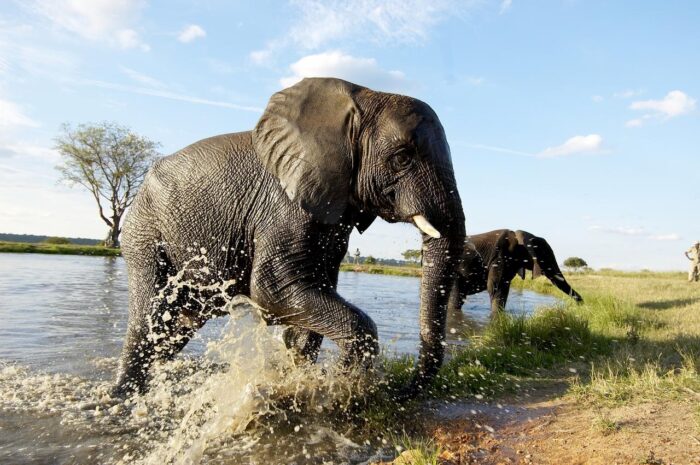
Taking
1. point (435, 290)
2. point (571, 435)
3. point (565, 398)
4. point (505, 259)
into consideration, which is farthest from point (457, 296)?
Result: point (571, 435)

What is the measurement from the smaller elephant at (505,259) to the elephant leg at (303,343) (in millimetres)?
7943

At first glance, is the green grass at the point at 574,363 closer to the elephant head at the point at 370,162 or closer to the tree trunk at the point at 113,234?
the elephant head at the point at 370,162

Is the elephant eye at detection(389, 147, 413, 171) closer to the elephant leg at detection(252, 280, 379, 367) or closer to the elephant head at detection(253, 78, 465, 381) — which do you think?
the elephant head at detection(253, 78, 465, 381)

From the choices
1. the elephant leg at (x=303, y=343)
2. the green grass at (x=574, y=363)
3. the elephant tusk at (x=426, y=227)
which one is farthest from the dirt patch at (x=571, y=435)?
the elephant tusk at (x=426, y=227)

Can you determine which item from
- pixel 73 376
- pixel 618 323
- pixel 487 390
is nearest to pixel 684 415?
pixel 487 390

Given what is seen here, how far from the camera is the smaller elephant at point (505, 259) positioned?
1238 cm

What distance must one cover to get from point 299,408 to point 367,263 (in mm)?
43567

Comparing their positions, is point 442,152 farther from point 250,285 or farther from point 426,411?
point 426,411

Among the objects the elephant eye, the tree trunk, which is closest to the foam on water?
the elephant eye

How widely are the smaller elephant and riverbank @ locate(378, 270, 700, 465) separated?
4426 mm

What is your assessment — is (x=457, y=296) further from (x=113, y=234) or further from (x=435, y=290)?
(x=113, y=234)

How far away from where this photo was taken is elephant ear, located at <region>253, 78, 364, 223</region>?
3.90 metres

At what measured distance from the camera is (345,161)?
13.0ft

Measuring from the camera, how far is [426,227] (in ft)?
12.7
